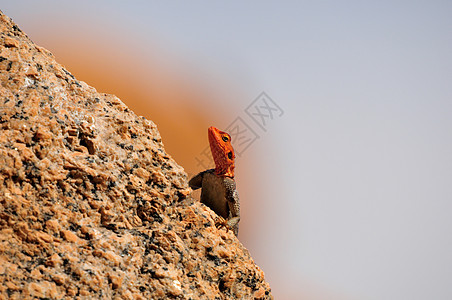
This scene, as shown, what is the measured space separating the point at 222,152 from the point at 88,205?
0.96m

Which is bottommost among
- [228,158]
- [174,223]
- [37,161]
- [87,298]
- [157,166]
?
[87,298]

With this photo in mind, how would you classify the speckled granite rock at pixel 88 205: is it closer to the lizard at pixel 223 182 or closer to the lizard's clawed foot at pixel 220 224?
the lizard's clawed foot at pixel 220 224

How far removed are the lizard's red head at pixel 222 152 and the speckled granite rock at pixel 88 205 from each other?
52cm

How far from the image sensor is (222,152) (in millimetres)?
2096

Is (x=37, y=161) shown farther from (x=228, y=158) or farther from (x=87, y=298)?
(x=228, y=158)

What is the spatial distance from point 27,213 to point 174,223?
0.52m

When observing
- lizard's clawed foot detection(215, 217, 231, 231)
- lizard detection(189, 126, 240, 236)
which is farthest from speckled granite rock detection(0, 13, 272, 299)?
lizard detection(189, 126, 240, 236)

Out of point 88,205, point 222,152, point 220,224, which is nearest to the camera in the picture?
point 88,205

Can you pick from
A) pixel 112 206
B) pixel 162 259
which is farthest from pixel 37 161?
pixel 162 259

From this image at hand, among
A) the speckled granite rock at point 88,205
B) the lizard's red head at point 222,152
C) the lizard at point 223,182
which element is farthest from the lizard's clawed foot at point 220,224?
the lizard's red head at point 222,152

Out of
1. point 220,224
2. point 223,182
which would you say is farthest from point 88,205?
point 223,182

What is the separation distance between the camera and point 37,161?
118 cm

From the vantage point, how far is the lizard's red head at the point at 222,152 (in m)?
2.10

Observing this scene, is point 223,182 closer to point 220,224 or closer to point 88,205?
point 220,224
